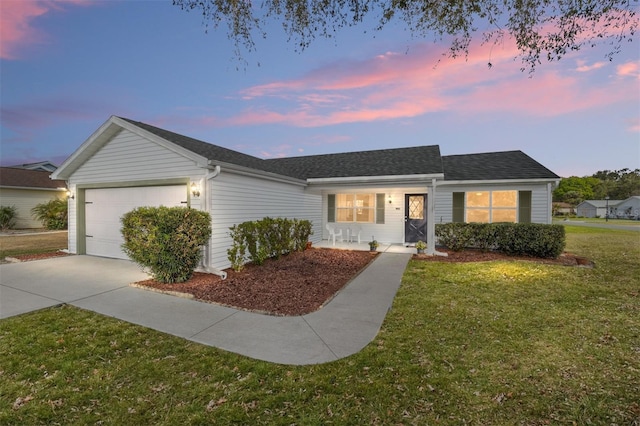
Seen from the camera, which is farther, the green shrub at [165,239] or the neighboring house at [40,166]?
the neighboring house at [40,166]

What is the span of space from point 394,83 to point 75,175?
1175cm

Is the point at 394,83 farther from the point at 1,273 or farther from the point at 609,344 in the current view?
the point at 1,273

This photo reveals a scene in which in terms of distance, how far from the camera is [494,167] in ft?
39.4

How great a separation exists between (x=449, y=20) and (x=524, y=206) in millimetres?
9665

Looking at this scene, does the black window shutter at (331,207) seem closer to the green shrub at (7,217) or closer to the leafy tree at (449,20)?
the leafy tree at (449,20)

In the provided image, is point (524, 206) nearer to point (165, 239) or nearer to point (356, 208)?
point (356, 208)

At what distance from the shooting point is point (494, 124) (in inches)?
526

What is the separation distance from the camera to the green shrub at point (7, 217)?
1742 cm

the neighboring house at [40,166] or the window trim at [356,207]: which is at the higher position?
the neighboring house at [40,166]

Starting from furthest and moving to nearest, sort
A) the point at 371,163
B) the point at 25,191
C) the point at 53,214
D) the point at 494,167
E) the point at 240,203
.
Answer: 1. the point at 25,191
2. the point at 53,214
3. the point at 371,163
4. the point at 494,167
5. the point at 240,203

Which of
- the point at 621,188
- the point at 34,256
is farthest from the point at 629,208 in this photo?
the point at 34,256

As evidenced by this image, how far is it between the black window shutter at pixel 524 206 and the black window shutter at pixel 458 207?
6.61 ft

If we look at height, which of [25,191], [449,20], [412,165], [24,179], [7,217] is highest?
[449,20]

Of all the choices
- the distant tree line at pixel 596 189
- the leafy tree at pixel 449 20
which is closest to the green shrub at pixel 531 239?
the leafy tree at pixel 449 20
